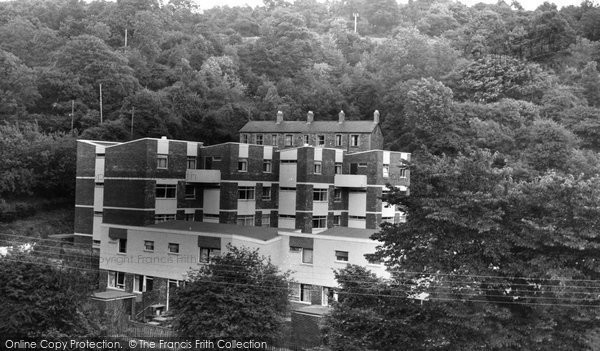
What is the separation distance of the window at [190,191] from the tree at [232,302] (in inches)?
753

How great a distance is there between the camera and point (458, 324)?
17.7m

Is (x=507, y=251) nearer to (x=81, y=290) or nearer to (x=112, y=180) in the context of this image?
(x=81, y=290)

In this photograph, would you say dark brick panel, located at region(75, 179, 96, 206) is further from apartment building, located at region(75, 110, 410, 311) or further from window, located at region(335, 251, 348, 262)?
window, located at region(335, 251, 348, 262)

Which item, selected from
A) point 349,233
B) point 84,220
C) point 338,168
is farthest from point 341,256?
point 84,220

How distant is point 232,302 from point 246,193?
73.1 ft

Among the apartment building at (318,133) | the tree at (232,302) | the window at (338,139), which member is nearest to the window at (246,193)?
the apartment building at (318,133)

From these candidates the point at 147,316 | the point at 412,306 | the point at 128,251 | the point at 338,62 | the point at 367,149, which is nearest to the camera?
the point at 412,306

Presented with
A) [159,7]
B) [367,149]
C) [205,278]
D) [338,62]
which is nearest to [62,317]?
[205,278]

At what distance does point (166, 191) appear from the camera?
40.3 m

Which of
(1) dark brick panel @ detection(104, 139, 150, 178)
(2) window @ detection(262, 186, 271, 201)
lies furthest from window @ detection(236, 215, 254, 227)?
(1) dark brick panel @ detection(104, 139, 150, 178)

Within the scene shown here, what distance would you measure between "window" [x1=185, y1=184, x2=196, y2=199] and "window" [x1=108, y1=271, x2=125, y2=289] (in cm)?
798

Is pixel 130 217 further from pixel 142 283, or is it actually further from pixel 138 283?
pixel 142 283

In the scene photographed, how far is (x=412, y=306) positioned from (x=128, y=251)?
22026 millimetres

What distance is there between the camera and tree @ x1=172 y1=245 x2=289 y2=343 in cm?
2142
